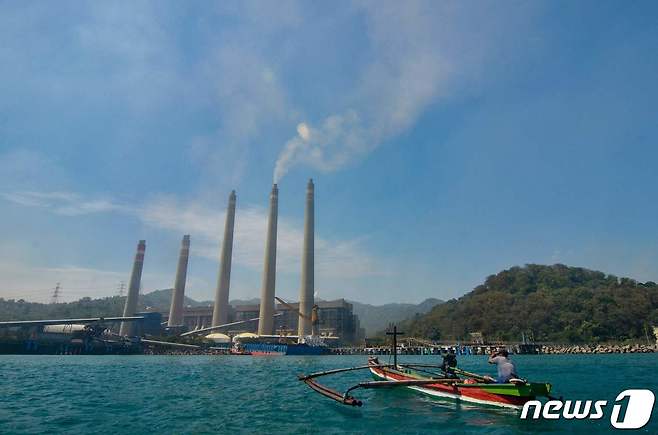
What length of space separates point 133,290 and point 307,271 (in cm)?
6844

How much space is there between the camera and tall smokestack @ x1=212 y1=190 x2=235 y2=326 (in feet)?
437

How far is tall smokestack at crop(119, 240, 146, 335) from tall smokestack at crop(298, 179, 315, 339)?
60.2 meters

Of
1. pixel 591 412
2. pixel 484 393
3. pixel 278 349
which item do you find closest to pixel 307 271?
pixel 278 349

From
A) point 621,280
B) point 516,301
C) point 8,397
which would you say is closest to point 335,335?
point 516,301

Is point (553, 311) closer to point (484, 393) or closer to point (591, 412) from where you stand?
point (591, 412)

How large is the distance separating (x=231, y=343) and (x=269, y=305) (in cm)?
1730

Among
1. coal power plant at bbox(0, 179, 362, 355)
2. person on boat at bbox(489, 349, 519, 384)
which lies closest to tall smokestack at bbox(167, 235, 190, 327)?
coal power plant at bbox(0, 179, 362, 355)

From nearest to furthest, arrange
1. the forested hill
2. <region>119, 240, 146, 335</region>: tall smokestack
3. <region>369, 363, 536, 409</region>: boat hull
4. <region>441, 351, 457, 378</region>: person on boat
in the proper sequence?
<region>369, 363, 536, 409</region>: boat hull, <region>441, 351, 457, 378</region>: person on boat, the forested hill, <region>119, 240, 146, 335</region>: tall smokestack

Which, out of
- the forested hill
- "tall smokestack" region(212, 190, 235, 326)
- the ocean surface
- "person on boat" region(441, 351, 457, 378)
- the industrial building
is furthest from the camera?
the industrial building

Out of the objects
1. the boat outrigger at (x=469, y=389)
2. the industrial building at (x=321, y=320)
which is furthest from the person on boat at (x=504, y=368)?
the industrial building at (x=321, y=320)

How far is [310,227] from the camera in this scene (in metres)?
127

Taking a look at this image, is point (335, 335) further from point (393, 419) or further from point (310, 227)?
point (393, 419)

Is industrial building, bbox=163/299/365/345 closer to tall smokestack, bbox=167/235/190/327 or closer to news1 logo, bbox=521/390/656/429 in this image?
tall smokestack, bbox=167/235/190/327

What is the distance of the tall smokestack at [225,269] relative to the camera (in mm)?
133250
